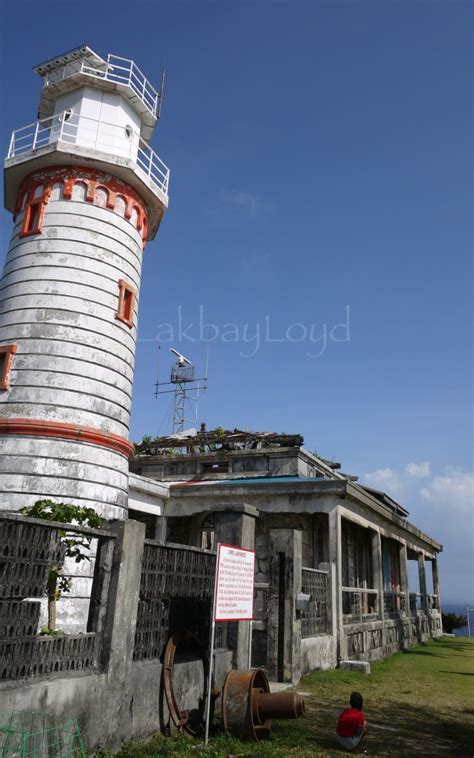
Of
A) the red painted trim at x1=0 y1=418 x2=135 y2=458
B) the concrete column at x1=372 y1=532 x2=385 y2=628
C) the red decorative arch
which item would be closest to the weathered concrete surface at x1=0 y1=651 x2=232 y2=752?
the red painted trim at x1=0 y1=418 x2=135 y2=458

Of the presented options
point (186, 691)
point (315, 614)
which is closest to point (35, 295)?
point (186, 691)

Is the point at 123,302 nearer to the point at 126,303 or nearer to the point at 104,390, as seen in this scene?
the point at 126,303

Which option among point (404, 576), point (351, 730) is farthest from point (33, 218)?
point (404, 576)

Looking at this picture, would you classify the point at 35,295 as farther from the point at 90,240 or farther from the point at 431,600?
the point at 431,600

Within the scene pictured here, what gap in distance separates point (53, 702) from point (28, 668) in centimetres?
41

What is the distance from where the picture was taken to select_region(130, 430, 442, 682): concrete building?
11969 millimetres

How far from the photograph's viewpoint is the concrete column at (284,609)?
37.9 ft

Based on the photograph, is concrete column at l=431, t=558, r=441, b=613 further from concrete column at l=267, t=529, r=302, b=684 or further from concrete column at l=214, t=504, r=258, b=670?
concrete column at l=214, t=504, r=258, b=670

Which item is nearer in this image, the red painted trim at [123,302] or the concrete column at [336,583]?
the red painted trim at [123,302]

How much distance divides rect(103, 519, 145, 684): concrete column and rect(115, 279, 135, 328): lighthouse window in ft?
25.6

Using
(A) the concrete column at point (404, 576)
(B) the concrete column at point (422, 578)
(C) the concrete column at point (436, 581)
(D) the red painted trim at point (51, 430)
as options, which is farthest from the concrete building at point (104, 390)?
(C) the concrete column at point (436, 581)

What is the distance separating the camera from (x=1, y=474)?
11836 millimetres

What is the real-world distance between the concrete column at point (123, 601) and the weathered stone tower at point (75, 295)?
18.0 feet

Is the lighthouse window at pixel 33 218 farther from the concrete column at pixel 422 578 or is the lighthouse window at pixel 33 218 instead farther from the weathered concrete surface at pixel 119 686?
the concrete column at pixel 422 578
